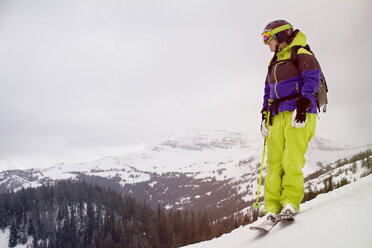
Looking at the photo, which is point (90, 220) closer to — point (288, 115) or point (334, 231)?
point (288, 115)

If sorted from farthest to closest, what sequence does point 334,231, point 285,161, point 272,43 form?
point 272,43 → point 285,161 → point 334,231

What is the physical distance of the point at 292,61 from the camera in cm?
343

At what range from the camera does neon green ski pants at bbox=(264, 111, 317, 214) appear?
10.8 feet

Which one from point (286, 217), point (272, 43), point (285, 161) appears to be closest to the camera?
point (286, 217)

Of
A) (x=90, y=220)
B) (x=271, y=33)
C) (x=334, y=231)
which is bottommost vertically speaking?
(x=90, y=220)

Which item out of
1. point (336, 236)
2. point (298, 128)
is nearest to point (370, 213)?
point (336, 236)

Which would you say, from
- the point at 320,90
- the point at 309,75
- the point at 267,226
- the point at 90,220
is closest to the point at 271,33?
the point at 309,75

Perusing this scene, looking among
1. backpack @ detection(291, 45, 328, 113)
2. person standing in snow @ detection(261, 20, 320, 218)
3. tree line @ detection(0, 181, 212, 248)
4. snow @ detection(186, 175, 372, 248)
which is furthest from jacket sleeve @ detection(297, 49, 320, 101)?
tree line @ detection(0, 181, 212, 248)

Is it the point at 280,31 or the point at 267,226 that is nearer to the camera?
the point at 267,226

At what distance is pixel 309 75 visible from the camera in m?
3.16

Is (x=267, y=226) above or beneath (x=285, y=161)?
beneath

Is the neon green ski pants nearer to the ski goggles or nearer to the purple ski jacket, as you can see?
the purple ski jacket

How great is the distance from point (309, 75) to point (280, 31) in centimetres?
89

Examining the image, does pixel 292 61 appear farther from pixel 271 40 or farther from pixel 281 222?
pixel 281 222
